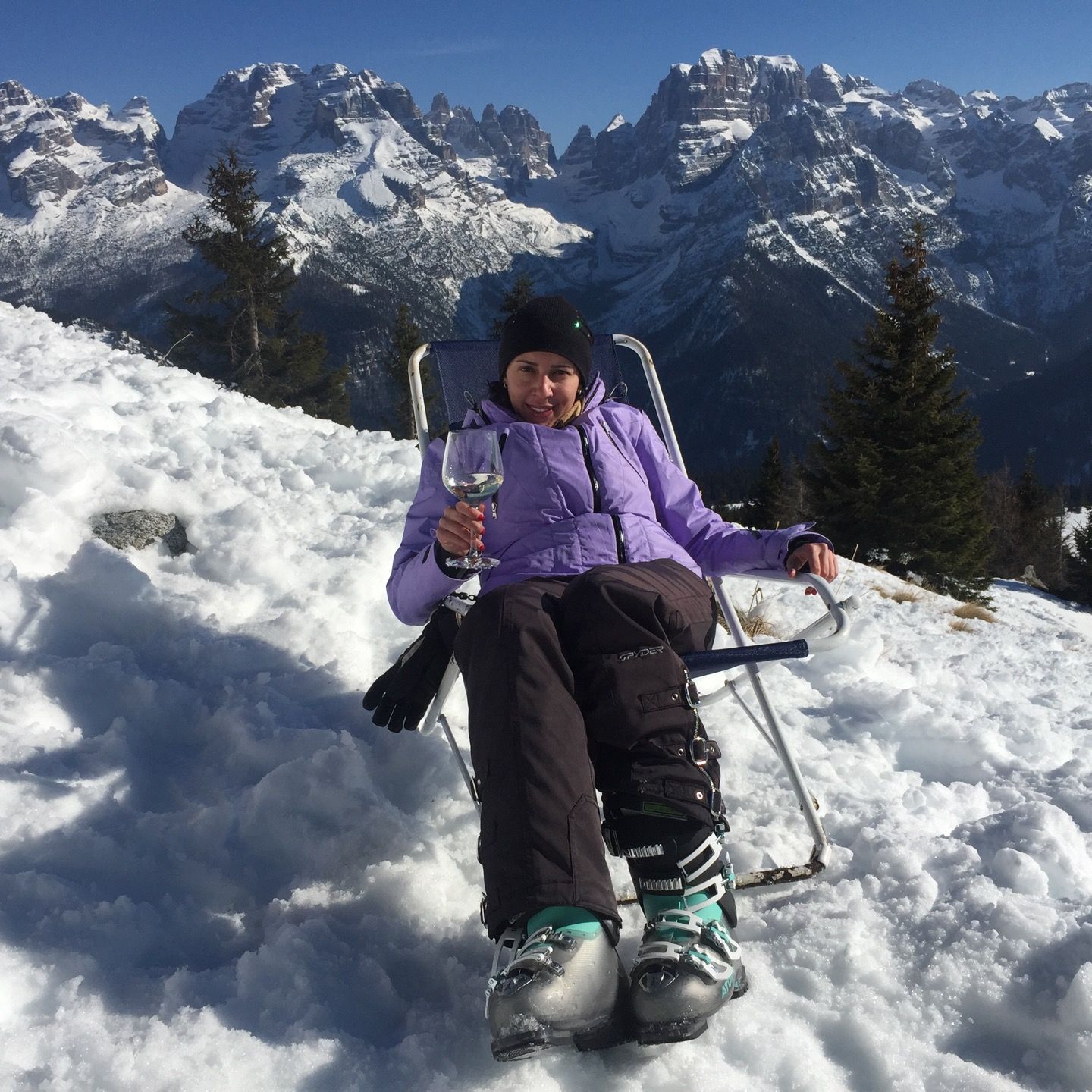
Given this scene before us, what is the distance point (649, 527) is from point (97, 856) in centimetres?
189

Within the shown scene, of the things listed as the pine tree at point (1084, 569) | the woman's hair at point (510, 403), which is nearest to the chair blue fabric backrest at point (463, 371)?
the woman's hair at point (510, 403)

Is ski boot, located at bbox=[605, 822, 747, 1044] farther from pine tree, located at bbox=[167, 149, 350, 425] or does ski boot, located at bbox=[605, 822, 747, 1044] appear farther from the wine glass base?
pine tree, located at bbox=[167, 149, 350, 425]

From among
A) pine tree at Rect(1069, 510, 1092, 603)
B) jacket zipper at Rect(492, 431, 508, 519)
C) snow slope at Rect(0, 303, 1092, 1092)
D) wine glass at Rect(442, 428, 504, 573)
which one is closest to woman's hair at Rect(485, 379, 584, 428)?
jacket zipper at Rect(492, 431, 508, 519)

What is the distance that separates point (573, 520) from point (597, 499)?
0.16 metres

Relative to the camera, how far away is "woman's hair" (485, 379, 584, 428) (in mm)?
2945

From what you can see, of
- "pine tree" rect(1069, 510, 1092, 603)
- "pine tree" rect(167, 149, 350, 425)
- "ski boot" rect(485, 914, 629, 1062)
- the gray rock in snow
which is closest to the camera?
"ski boot" rect(485, 914, 629, 1062)

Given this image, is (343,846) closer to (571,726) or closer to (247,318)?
(571,726)

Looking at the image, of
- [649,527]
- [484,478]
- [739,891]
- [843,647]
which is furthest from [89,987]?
[843,647]

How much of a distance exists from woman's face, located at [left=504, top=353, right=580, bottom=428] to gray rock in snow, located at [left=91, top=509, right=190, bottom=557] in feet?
6.91

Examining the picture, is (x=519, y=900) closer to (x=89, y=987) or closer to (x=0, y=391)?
(x=89, y=987)

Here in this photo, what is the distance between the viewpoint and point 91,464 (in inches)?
162

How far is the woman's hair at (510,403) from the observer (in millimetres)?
2945

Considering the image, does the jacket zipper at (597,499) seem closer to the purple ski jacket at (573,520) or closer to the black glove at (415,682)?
the purple ski jacket at (573,520)

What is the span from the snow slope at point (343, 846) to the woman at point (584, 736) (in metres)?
0.21
